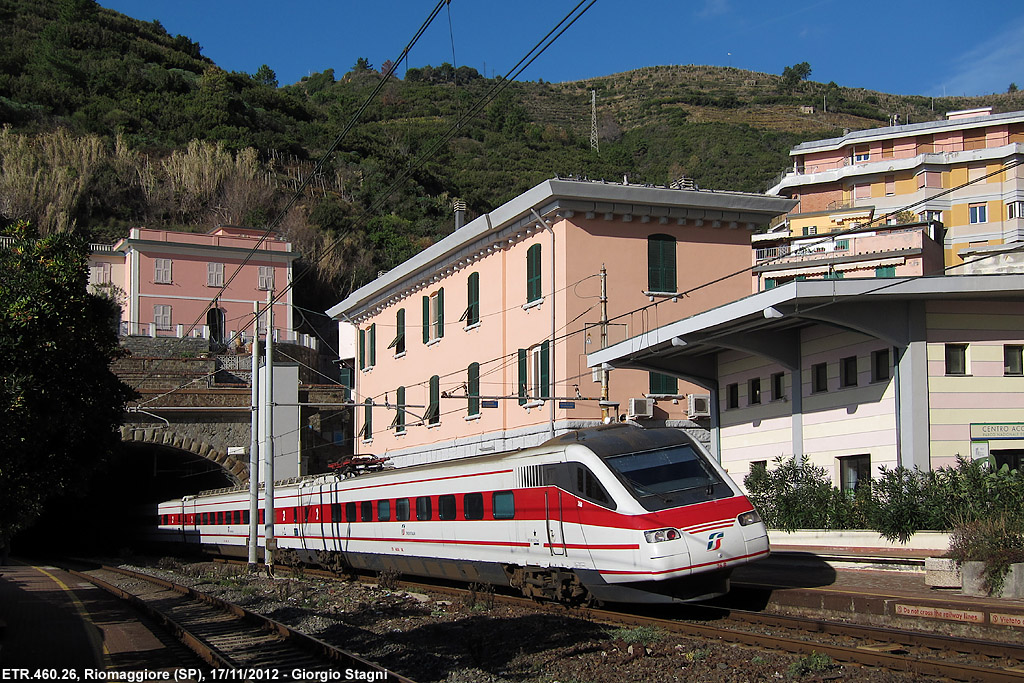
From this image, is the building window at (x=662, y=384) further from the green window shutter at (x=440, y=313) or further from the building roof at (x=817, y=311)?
the green window shutter at (x=440, y=313)

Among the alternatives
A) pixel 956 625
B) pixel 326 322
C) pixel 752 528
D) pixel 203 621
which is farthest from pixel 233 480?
pixel 956 625

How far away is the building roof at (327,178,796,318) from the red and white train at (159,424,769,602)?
28.4ft

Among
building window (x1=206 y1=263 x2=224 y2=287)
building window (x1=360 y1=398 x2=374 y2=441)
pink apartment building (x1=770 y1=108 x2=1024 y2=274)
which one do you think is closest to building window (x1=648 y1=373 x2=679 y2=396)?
building window (x1=360 y1=398 x2=374 y2=441)

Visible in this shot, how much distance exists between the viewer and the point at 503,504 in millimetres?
16719

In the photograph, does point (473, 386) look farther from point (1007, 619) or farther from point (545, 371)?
point (1007, 619)

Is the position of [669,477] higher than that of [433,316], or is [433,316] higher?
[433,316]

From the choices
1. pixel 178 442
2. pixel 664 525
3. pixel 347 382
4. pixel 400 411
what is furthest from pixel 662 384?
pixel 347 382

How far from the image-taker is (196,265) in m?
60.0

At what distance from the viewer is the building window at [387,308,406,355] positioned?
36.0 meters

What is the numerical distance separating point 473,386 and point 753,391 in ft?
35.3

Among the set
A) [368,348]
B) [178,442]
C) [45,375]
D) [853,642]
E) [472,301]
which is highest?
[472,301]

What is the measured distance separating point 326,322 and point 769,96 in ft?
296

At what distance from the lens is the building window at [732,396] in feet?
73.4

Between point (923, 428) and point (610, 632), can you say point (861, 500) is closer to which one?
point (923, 428)
